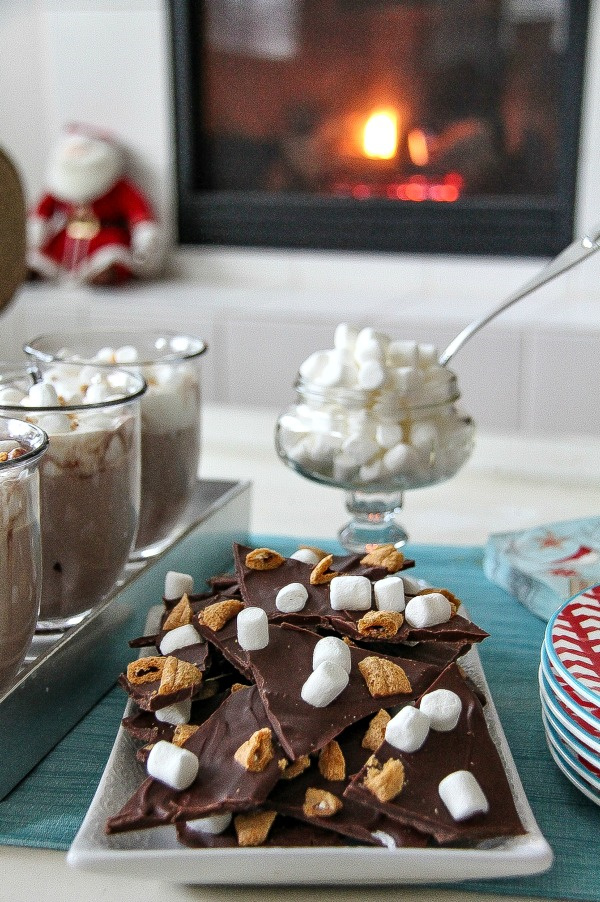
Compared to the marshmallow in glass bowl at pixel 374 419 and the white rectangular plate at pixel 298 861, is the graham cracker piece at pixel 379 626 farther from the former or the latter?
the marshmallow in glass bowl at pixel 374 419

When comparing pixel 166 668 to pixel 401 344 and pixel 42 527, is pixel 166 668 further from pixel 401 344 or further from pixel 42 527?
pixel 401 344

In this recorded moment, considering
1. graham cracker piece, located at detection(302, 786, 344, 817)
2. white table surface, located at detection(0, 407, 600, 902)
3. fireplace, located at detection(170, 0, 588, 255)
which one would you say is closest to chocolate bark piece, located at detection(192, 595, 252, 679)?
graham cracker piece, located at detection(302, 786, 344, 817)

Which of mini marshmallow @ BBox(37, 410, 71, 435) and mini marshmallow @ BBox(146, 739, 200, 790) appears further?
mini marshmallow @ BBox(37, 410, 71, 435)

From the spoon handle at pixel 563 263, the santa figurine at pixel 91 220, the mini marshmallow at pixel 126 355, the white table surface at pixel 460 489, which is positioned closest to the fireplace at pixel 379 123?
the santa figurine at pixel 91 220

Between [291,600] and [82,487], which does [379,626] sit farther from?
[82,487]

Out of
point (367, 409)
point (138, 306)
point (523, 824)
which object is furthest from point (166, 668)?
point (138, 306)

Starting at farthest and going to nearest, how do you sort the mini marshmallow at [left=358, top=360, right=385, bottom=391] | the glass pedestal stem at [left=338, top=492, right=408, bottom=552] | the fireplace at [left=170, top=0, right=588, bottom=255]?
1. the fireplace at [left=170, top=0, right=588, bottom=255]
2. the glass pedestal stem at [left=338, top=492, right=408, bottom=552]
3. the mini marshmallow at [left=358, top=360, right=385, bottom=391]

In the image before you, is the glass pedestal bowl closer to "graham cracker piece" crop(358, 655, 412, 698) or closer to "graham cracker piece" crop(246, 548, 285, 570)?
"graham cracker piece" crop(246, 548, 285, 570)

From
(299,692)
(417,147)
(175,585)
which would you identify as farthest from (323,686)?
(417,147)
